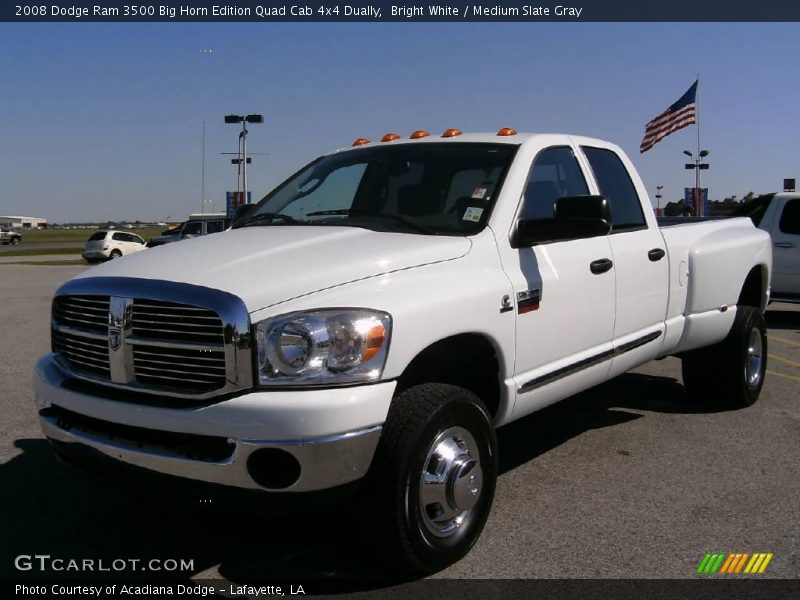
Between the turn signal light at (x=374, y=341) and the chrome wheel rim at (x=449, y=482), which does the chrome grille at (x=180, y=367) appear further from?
the chrome wheel rim at (x=449, y=482)

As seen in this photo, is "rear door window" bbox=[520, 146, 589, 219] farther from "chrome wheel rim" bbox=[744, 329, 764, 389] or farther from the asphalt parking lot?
"chrome wheel rim" bbox=[744, 329, 764, 389]

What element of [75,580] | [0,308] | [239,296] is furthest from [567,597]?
[0,308]

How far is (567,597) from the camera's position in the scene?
305cm

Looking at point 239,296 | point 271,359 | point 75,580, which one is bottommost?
point 75,580

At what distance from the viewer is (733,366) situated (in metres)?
5.79

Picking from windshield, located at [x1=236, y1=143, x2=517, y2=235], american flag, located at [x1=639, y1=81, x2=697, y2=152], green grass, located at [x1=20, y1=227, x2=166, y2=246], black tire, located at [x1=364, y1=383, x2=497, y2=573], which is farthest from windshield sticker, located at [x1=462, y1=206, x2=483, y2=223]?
green grass, located at [x1=20, y1=227, x2=166, y2=246]

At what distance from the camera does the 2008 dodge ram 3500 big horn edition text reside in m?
2.81

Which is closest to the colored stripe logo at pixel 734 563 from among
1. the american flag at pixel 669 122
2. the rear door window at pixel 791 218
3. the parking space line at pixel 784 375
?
the parking space line at pixel 784 375

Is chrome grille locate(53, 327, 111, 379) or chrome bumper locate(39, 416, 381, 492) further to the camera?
chrome grille locate(53, 327, 111, 379)

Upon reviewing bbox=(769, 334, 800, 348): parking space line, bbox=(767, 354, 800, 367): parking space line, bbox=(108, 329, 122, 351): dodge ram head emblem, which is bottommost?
bbox=(767, 354, 800, 367): parking space line

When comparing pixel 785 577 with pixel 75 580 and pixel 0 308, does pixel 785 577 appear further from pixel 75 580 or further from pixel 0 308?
pixel 0 308

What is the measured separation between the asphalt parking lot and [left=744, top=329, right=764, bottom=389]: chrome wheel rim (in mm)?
307

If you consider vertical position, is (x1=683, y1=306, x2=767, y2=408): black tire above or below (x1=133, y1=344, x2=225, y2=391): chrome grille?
below

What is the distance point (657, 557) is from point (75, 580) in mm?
2466
